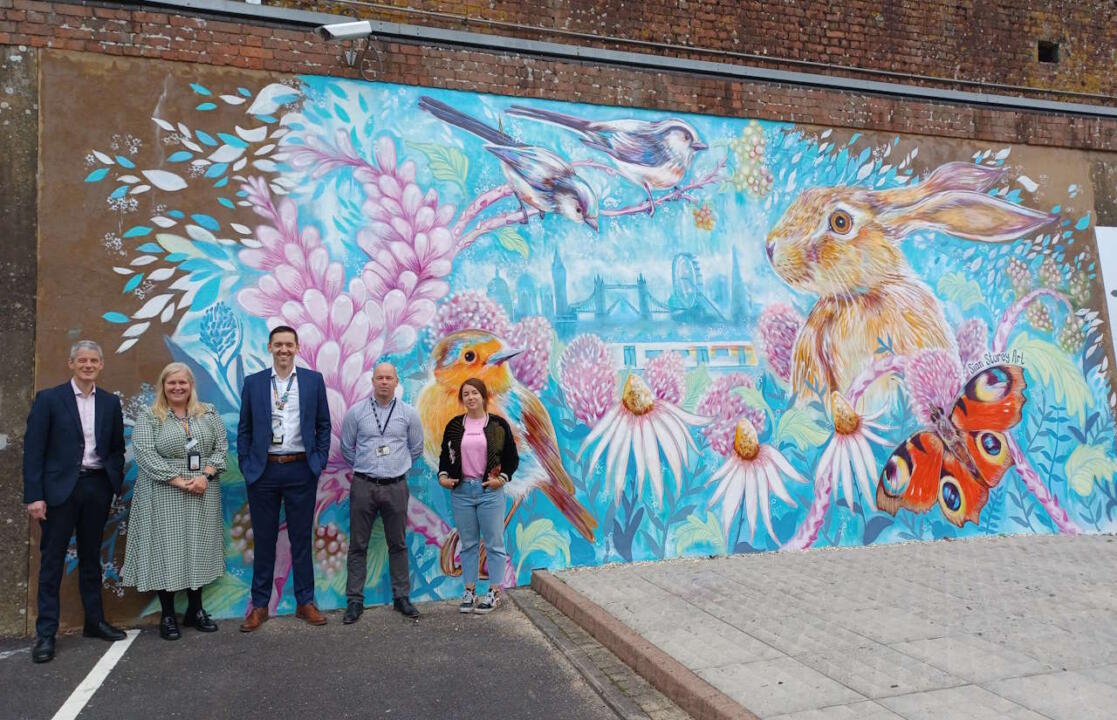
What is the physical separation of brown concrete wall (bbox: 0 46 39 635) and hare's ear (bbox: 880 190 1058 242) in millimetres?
6978

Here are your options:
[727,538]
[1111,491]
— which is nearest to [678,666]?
[727,538]

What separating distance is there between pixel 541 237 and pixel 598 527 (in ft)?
7.79

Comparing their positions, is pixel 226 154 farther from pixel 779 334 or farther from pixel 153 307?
pixel 779 334

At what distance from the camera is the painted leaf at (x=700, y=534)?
7.36 m

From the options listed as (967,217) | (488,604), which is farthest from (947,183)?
(488,604)

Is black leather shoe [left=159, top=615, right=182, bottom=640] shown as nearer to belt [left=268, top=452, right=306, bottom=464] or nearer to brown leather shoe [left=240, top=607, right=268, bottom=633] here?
brown leather shoe [left=240, top=607, right=268, bottom=633]

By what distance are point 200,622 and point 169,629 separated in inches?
8.5

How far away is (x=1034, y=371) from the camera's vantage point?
8641 mm

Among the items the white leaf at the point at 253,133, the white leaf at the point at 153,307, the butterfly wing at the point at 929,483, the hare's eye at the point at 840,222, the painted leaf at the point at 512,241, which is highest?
the white leaf at the point at 253,133

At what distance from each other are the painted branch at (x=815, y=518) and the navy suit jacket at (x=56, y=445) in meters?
5.33

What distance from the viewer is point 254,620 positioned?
233 inches

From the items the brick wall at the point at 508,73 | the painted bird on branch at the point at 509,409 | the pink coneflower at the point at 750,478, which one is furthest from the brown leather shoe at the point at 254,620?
the brick wall at the point at 508,73

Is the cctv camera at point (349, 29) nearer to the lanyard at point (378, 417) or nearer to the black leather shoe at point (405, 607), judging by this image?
the lanyard at point (378, 417)

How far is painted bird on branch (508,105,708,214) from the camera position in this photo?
746 centimetres
